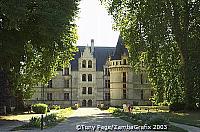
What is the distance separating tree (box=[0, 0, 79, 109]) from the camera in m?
23.3

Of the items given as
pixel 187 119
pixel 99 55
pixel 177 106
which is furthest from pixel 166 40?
pixel 99 55

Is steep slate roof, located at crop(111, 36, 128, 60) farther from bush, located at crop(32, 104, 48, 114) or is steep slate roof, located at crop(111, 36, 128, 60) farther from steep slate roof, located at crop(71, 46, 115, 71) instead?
bush, located at crop(32, 104, 48, 114)

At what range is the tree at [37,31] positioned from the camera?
23.3 metres

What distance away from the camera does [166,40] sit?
1428 inches

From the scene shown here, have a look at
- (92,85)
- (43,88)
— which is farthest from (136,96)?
(43,88)

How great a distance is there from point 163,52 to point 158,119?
54.8 ft

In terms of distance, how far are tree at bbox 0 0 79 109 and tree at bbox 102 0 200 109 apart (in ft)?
23.6

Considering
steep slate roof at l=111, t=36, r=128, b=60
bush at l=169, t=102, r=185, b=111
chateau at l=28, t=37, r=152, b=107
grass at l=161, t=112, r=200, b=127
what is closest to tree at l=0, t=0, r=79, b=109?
grass at l=161, t=112, r=200, b=127

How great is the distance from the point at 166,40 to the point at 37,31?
15.2m

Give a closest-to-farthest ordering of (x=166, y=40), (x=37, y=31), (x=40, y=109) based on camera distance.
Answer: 1. (x=37, y=31)
2. (x=166, y=40)
3. (x=40, y=109)

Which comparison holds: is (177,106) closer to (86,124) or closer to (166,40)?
(166,40)

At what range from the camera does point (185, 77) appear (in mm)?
36188

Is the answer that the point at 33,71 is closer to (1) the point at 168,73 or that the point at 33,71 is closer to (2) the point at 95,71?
(1) the point at 168,73

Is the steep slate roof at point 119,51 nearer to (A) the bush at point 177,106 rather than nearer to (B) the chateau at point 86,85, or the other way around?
(B) the chateau at point 86,85
